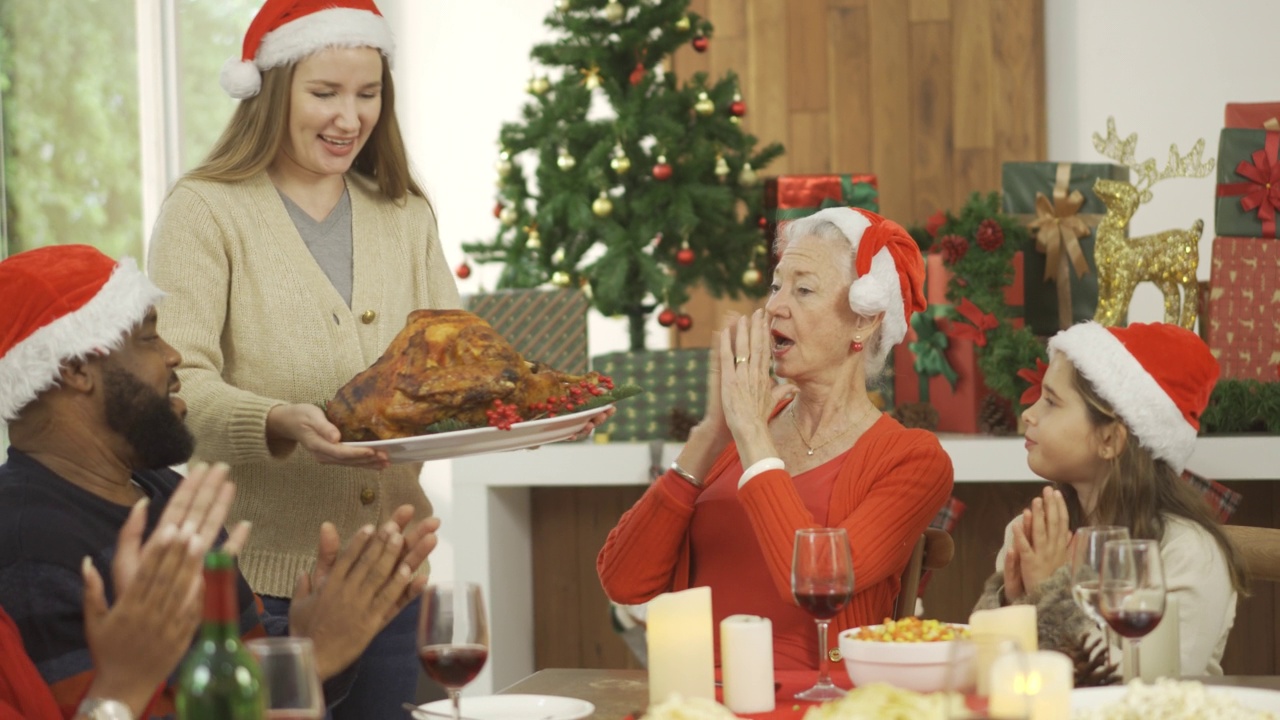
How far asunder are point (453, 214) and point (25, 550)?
3.65 meters

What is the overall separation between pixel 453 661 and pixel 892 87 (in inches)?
149

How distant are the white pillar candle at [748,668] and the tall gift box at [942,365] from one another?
6.72ft

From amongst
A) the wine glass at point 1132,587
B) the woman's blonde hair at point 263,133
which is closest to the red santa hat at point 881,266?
the woman's blonde hair at point 263,133

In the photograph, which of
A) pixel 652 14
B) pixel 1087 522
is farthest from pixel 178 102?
pixel 1087 522

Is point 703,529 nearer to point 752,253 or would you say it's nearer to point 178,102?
point 752,253

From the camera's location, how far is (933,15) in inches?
192

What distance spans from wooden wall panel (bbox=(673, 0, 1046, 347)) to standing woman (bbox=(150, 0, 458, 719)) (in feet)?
8.74

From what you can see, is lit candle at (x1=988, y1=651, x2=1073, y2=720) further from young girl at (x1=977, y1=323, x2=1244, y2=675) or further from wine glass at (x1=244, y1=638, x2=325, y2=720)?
young girl at (x1=977, y1=323, x2=1244, y2=675)

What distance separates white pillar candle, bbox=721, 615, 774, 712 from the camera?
1.66 metres

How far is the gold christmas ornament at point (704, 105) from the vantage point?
12.8ft

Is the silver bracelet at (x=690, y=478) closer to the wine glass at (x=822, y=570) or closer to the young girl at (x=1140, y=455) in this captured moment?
the young girl at (x=1140, y=455)

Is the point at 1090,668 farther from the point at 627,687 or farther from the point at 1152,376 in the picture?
the point at 1152,376

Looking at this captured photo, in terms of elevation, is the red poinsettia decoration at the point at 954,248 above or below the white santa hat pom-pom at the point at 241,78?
below

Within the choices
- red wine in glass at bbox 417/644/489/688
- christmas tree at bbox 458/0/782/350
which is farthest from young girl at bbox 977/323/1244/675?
christmas tree at bbox 458/0/782/350
